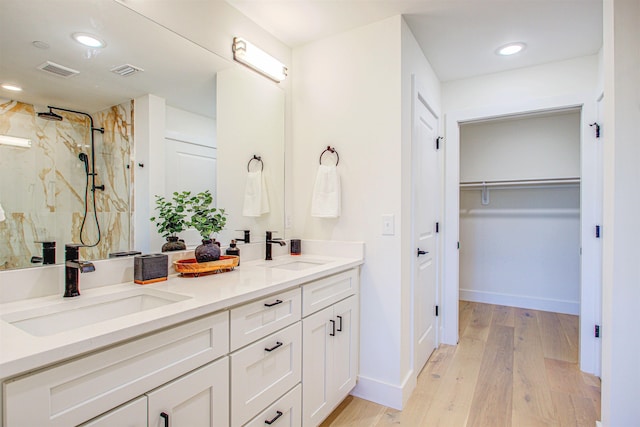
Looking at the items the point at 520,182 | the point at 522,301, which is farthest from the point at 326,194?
the point at 522,301

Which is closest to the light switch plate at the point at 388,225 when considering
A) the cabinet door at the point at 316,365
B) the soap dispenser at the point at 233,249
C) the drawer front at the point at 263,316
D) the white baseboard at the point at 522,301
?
the cabinet door at the point at 316,365

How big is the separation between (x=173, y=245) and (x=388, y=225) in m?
1.22

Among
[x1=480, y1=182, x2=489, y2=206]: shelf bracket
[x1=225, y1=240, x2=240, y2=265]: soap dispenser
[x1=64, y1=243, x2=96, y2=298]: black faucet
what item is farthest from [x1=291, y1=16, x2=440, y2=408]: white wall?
[x1=480, y1=182, x2=489, y2=206]: shelf bracket

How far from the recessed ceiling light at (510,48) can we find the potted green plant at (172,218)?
2445 mm

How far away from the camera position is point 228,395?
1.17 m

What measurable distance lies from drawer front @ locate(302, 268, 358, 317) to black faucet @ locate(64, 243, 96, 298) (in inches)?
35.3

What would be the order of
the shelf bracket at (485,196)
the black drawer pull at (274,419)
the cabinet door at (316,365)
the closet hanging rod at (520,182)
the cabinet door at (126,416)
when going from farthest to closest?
the shelf bracket at (485,196) → the closet hanging rod at (520,182) → the cabinet door at (316,365) → the black drawer pull at (274,419) → the cabinet door at (126,416)

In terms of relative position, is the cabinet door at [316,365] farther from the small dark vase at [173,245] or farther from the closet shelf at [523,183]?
the closet shelf at [523,183]

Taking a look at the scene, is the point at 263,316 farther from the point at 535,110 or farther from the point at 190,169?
the point at 535,110

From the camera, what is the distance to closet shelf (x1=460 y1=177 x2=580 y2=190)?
11.7 ft

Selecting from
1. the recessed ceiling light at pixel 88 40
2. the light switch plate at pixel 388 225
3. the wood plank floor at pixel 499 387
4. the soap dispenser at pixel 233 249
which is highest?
the recessed ceiling light at pixel 88 40

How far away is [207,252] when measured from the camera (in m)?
1.63

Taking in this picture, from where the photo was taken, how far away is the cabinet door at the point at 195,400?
96cm

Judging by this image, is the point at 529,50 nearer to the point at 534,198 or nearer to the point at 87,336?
the point at 534,198
